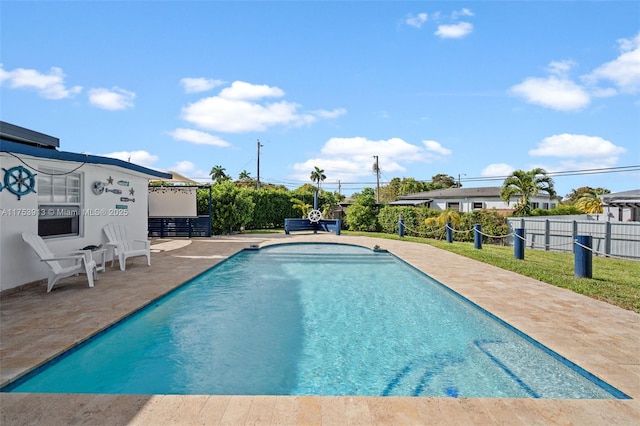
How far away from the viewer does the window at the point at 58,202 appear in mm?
7239

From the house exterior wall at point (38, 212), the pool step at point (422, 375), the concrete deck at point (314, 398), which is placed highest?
the house exterior wall at point (38, 212)

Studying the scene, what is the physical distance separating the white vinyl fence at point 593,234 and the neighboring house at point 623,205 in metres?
5.24

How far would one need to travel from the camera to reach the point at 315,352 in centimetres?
461

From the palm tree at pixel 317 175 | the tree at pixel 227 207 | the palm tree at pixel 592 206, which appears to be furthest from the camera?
the palm tree at pixel 317 175

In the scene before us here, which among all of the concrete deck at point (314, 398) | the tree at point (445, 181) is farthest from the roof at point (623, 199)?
the tree at point (445, 181)

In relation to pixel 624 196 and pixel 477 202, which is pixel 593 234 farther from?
pixel 477 202

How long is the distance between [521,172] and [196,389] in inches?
1074

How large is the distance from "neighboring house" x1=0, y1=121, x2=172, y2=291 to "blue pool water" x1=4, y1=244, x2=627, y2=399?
2.71 meters

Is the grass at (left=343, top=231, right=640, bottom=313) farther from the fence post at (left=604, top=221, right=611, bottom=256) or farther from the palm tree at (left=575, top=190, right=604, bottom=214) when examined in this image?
the palm tree at (left=575, top=190, right=604, bottom=214)

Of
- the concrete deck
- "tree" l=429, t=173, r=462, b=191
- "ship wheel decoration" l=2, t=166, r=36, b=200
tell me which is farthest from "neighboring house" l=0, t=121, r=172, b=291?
"tree" l=429, t=173, r=462, b=191

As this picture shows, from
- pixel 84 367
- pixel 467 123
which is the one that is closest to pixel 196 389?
pixel 84 367

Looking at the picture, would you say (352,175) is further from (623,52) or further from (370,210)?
(623,52)

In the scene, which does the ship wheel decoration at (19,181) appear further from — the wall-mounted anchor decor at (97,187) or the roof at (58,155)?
the wall-mounted anchor decor at (97,187)

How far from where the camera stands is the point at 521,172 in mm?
25562
